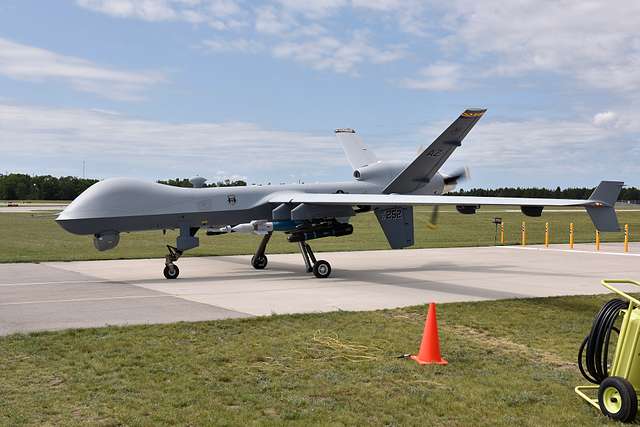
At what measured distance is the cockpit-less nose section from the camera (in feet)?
54.5

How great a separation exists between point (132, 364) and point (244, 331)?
7.84 feet

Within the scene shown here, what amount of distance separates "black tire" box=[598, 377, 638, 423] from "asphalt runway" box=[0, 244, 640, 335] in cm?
673

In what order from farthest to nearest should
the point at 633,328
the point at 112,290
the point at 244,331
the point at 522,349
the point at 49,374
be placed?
the point at 112,290
the point at 244,331
the point at 522,349
the point at 49,374
the point at 633,328

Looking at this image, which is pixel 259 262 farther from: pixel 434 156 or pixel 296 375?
pixel 296 375

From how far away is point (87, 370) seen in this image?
26.4ft

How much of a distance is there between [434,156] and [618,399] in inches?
554

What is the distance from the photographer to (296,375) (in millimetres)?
7938

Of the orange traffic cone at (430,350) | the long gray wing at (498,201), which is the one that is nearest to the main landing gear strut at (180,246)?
the long gray wing at (498,201)

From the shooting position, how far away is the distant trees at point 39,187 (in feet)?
417

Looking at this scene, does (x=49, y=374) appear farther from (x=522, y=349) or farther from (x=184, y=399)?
(x=522, y=349)

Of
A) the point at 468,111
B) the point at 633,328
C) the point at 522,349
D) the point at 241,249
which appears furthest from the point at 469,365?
the point at 241,249

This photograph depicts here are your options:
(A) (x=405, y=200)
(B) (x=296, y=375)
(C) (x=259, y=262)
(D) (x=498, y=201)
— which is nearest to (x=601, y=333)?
(B) (x=296, y=375)

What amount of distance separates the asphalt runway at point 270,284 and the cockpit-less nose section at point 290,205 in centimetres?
123

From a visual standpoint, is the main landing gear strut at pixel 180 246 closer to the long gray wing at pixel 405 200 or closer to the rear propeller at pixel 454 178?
the long gray wing at pixel 405 200
